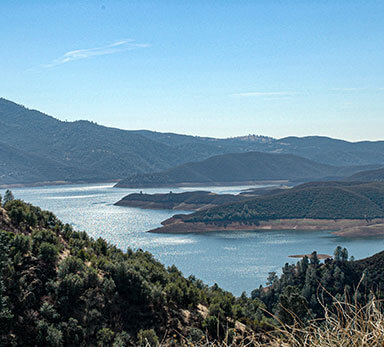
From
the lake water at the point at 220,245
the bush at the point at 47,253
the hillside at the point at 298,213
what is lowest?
the lake water at the point at 220,245

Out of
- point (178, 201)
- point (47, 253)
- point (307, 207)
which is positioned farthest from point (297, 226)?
point (47, 253)

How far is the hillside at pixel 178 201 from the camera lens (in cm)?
17712

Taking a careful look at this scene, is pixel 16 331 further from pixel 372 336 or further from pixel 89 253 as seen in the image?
pixel 372 336

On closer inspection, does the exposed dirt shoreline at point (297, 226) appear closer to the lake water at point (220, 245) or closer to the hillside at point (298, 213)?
the hillside at point (298, 213)

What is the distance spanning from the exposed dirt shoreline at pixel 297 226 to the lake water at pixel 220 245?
4.61 metres

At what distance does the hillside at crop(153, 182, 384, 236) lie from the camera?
438 feet

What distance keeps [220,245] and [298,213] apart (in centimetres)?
4943

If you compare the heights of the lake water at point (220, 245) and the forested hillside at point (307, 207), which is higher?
the forested hillside at point (307, 207)

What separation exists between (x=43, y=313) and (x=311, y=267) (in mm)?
41792

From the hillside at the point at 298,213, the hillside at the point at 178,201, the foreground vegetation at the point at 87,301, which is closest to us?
the foreground vegetation at the point at 87,301

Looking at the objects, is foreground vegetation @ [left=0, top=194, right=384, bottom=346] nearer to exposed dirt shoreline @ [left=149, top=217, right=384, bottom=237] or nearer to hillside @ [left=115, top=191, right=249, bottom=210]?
exposed dirt shoreline @ [left=149, top=217, right=384, bottom=237]

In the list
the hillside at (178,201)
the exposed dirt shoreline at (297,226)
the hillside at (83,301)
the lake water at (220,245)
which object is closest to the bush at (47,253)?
the hillside at (83,301)

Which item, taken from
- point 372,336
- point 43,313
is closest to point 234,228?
point 43,313

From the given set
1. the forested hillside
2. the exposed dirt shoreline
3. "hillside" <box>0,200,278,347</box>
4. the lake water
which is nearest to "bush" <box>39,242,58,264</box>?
"hillside" <box>0,200,278,347</box>
